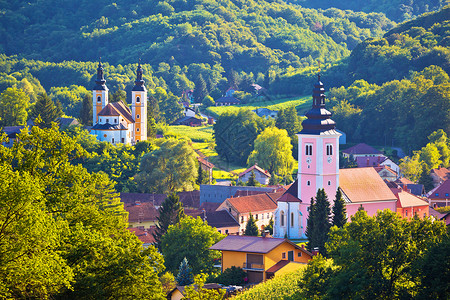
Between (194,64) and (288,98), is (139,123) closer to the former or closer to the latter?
(288,98)

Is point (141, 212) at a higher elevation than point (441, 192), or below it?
below

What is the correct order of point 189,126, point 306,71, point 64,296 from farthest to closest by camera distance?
1. point 306,71
2. point 189,126
3. point 64,296

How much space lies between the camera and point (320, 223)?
51.0 metres

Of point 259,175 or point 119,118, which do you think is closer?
point 259,175

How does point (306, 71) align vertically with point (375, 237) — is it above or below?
above

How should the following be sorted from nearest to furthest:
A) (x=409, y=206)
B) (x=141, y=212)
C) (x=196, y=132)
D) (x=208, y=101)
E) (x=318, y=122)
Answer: (x=318, y=122)
(x=409, y=206)
(x=141, y=212)
(x=196, y=132)
(x=208, y=101)

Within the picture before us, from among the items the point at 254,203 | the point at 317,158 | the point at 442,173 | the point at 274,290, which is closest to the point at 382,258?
the point at 274,290

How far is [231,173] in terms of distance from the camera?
9562 centimetres

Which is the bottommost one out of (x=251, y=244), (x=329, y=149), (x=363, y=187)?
(x=251, y=244)

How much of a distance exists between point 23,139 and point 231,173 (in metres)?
69.5

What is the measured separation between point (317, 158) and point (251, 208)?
8.81 m

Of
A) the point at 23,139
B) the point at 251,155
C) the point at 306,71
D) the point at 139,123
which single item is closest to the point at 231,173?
the point at 251,155

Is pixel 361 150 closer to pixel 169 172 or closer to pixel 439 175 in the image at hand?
pixel 439 175

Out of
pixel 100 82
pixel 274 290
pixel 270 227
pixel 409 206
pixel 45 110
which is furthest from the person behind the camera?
pixel 100 82
